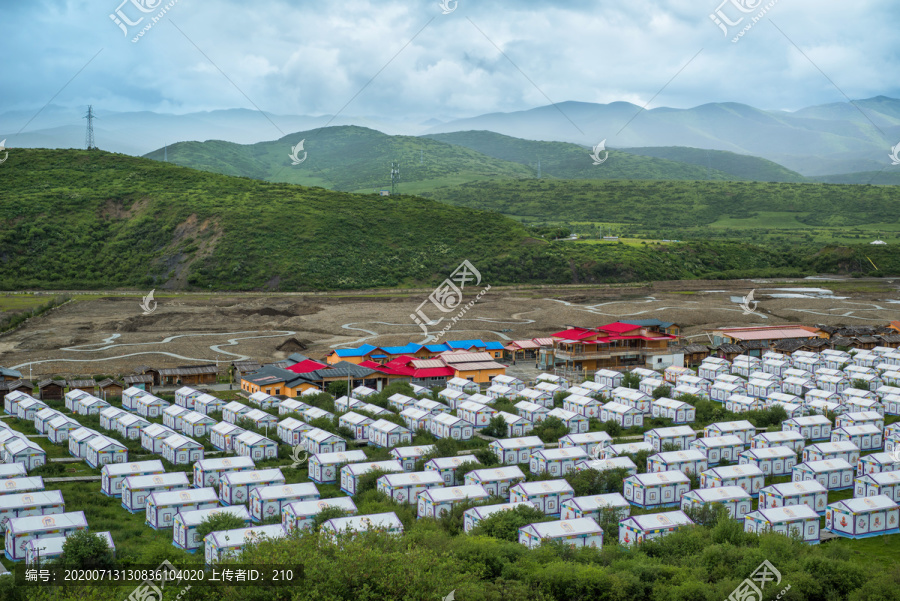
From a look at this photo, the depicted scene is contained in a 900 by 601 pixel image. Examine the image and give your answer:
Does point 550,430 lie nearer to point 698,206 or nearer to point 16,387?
point 16,387

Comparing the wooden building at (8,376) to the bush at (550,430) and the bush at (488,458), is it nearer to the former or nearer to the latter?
the bush at (488,458)

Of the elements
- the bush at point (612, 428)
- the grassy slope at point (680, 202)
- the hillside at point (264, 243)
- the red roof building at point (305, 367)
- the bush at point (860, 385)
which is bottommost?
the bush at point (612, 428)

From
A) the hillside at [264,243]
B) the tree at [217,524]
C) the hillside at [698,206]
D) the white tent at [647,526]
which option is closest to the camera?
the tree at [217,524]

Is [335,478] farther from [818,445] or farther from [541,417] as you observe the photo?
[818,445]

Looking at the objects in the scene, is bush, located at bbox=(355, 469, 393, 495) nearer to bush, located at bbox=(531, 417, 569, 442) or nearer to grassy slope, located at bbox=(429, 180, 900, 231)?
bush, located at bbox=(531, 417, 569, 442)

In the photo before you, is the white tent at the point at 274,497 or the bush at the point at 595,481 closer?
the white tent at the point at 274,497

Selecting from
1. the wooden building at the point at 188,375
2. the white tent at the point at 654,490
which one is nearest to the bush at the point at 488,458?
the white tent at the point at 654,490
